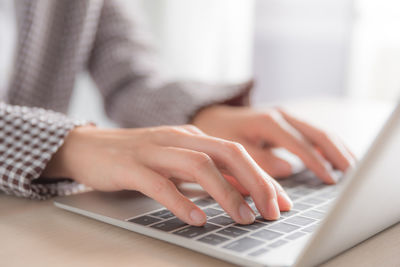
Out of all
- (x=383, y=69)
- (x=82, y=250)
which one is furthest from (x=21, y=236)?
(x=383, y=69)

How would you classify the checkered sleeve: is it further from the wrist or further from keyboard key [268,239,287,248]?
keyboard key [268,239,287,248]

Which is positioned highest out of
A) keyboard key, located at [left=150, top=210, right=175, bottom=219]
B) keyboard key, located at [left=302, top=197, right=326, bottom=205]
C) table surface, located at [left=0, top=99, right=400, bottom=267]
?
keyboard key, located at [left=302, top=197, right=326, bottom=205]

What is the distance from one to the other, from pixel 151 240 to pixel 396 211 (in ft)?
0.68

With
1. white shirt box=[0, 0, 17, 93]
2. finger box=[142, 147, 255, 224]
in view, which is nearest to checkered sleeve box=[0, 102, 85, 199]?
finger box=[142, 147, 255, 224]

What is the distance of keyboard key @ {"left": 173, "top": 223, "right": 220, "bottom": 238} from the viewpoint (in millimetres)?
330

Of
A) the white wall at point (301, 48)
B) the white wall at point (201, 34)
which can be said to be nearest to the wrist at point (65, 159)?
the white wall at point (201, 34)

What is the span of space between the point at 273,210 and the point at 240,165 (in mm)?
52

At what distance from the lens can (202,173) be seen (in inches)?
14.9

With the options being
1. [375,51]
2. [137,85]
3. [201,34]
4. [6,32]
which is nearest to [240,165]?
[137,85]

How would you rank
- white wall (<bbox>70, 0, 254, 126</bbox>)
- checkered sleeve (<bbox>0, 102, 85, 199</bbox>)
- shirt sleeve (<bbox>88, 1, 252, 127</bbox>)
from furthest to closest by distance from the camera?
white wall (<bbox>70, 0, 254, 126</bbox>) < shirt sleeve (<bbox>88, 1, 252, 127</bbox>) < checkered sleeve (<bbox>0, 102, 85, 199</bbox>)

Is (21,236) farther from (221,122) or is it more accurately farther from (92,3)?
(92,3)

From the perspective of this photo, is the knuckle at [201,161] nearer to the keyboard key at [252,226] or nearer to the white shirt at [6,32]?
the keyboard key at [252,226]

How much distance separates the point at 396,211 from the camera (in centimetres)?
36

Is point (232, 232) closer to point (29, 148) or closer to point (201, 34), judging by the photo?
point (29, 148)
